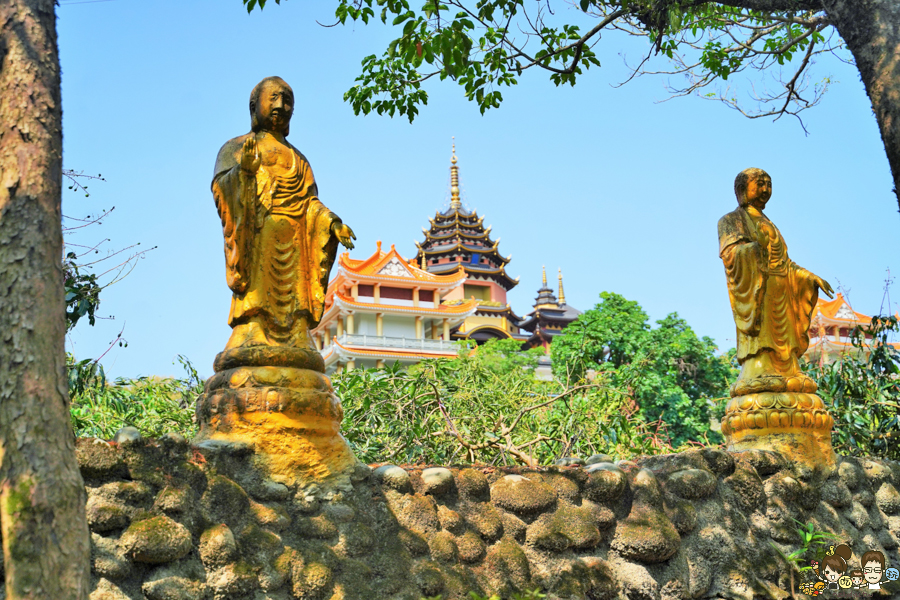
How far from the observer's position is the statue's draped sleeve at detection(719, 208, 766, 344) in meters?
5.52

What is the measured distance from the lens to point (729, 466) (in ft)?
16.6

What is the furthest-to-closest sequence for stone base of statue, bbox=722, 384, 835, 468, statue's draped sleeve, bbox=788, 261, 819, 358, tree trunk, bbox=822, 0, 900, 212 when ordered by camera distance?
statue's draped sleeve, bbox=788, 261, 819, 358, stone base of statue, bbox=722, 384, 835, 468, tree trunk, bbox=822, 0, 900, 212

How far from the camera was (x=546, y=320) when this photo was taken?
4659 centimetres

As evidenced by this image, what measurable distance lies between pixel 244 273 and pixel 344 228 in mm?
512

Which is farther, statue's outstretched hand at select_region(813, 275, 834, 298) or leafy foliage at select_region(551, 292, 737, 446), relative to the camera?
leafy foliage at select_region(551, 292, 737, 446)

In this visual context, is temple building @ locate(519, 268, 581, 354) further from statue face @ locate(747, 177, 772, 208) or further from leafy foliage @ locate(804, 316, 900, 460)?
statue face @ locate(747, 177, 772, 208)

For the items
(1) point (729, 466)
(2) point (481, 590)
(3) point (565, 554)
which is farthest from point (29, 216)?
(1) point (729, 466)

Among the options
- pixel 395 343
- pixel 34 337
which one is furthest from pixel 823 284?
pixel 395 343

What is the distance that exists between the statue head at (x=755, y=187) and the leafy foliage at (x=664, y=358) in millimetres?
16099

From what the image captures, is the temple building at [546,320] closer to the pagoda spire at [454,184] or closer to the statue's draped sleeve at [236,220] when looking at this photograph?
the pagoda spire at [454,184]

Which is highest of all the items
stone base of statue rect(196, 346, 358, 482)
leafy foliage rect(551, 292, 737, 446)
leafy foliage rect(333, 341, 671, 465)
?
leafy foliage rect(551, 292, 737, 446)

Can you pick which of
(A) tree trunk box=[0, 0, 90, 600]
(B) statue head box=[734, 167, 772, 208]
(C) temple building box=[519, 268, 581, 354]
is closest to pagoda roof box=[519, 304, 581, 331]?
(C) temple building box=[519, 268, 581, 354]

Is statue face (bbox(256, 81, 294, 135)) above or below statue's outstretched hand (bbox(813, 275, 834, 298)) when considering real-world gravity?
above

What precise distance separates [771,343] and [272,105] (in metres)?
3.39
